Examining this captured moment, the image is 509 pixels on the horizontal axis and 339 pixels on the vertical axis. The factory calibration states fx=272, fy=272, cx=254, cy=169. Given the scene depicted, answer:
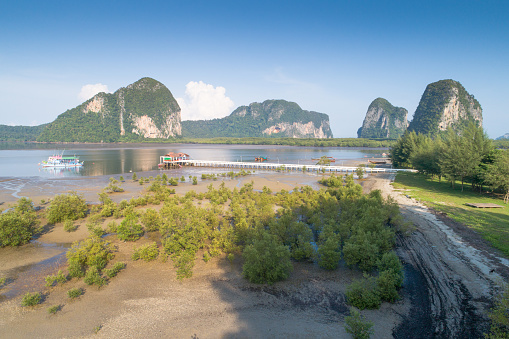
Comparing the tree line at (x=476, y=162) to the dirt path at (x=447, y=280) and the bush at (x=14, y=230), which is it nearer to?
the dirt path at (x=447, y=280)

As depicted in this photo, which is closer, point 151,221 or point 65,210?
point 151,221

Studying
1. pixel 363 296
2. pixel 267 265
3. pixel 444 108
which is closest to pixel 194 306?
pixel 267 265

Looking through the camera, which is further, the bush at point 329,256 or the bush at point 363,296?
the bush at point 329,256

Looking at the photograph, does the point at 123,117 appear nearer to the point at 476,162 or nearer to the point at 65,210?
the point at 65,210

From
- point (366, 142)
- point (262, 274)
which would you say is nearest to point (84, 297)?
point (262, 274)

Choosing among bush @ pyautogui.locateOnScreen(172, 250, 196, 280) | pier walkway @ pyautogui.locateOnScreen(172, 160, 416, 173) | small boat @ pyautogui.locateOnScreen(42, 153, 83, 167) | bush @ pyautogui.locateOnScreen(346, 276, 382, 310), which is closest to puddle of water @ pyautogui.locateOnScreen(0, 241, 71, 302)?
bush @ pyautogui.locateOnScreen(172, 250, 196, 280)

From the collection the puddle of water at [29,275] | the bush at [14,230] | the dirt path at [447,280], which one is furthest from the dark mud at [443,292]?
the bush at [14,230]

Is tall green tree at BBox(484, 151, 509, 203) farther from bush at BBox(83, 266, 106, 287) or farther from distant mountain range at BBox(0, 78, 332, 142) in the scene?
distant mountain range at BBox(0, 78, 332, 142)
